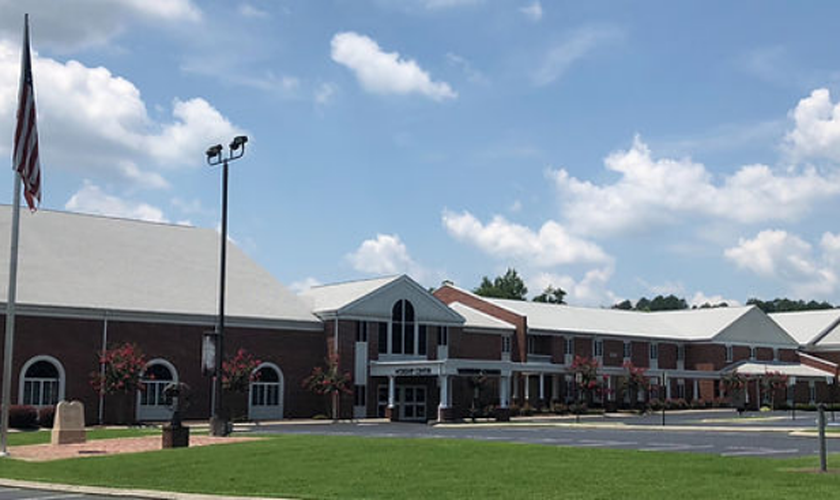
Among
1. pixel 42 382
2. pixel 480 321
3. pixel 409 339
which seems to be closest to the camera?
pixel 42 382

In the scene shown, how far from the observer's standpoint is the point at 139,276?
54.7 meters

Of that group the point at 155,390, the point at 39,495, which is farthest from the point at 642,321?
the point at 39,495

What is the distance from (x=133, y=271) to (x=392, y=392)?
15.6 meters

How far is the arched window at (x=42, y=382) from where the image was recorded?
47969 millimetres

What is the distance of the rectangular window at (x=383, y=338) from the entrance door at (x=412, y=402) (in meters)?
2.38

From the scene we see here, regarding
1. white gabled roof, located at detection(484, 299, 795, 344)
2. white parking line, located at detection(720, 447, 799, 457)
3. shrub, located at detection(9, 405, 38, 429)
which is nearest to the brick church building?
white gabled roof, located at detection(484, 299, 795, 344)

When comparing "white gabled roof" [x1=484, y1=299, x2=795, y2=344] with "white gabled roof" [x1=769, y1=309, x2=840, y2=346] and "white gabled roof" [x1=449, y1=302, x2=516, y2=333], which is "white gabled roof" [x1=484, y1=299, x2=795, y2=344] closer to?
"white gabled roof" [x1=449, y1=302, x2=516, y2=333]

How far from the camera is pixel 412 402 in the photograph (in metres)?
59.8

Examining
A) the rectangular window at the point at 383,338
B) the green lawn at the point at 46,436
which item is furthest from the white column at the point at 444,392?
the green lawn at the point at 46,436

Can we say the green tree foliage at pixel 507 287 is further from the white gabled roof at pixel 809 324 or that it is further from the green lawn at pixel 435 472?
the green lawn at pixel 435 472

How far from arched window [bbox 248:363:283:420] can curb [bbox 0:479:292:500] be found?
108 feet

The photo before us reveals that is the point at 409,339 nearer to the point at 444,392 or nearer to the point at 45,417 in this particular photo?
the point at 444,392

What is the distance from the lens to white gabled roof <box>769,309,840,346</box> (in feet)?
→ 306

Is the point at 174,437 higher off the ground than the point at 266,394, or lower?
lower
